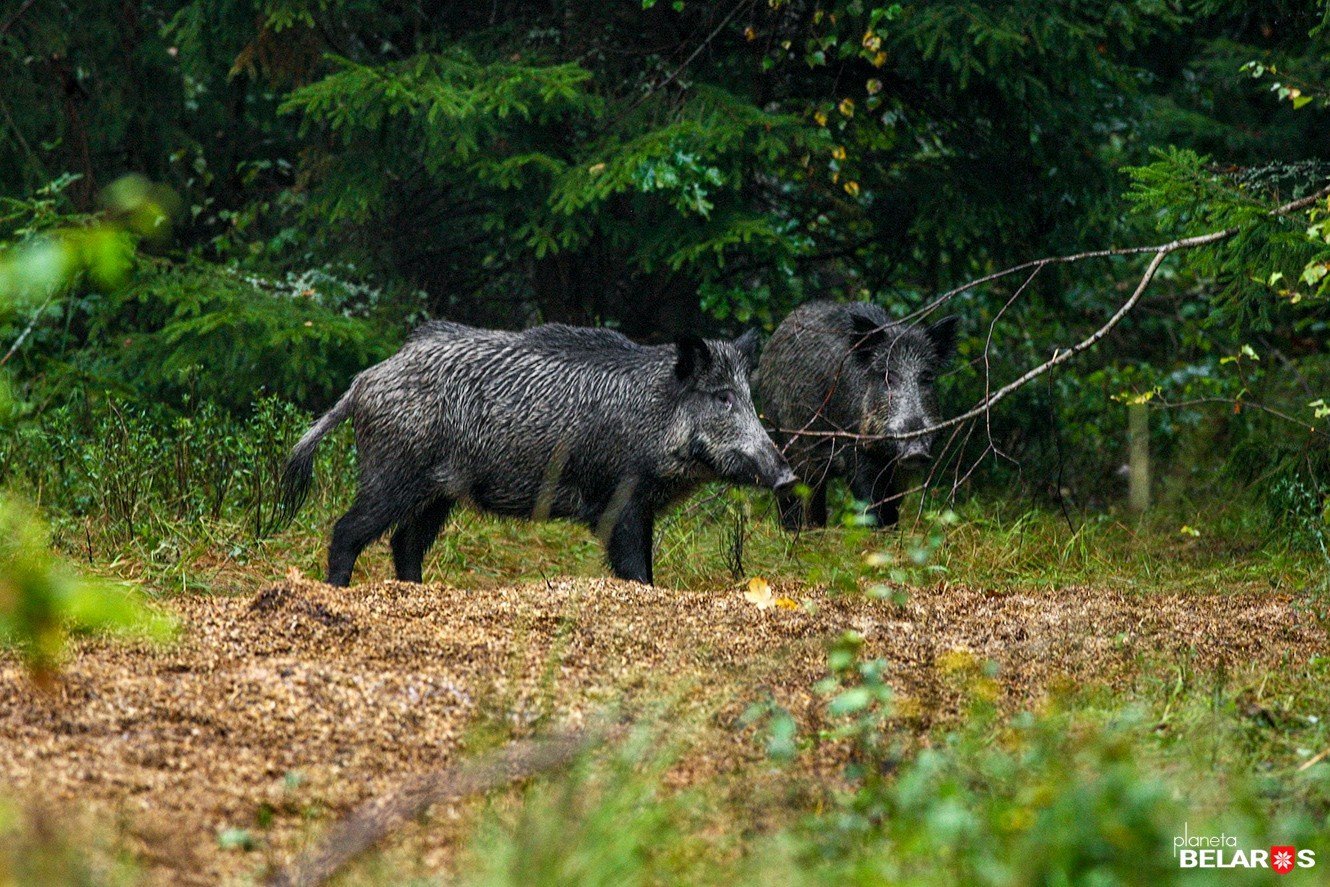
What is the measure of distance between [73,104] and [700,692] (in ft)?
26.6

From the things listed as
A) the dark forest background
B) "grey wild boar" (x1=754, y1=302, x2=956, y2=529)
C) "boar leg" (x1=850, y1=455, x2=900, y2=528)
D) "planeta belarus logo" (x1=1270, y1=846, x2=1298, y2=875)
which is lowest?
"planeta belarus logo" (x1=1270, y1=846, x2=1298, y2=875)

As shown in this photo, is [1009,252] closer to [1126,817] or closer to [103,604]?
[1126,817]

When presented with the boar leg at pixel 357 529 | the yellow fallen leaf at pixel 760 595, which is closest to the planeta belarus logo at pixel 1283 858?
the yellow fallen leaf at pixel 760 595

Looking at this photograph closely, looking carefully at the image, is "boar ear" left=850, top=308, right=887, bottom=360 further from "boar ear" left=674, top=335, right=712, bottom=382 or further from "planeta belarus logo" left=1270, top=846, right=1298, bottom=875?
"planeta belarus logo" left=1270, top=846, right=1298, bottom=875

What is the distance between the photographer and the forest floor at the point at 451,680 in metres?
3.17

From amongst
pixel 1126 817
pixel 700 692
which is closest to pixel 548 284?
pixel 700 692

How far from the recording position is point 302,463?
21.3 ft

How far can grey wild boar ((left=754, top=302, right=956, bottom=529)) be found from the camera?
322 inches

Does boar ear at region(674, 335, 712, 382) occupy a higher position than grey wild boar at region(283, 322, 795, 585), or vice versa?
boar ear at region(674, 335, 712, 382)

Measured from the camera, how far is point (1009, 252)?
31.7 feet

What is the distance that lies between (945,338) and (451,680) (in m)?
5.05

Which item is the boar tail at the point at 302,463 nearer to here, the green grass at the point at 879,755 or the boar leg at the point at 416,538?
the green grass at the point at 879,755

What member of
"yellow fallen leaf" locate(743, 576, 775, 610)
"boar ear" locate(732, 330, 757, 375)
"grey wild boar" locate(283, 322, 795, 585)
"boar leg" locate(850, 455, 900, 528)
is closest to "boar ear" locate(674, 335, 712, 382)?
"grey wild boar" locate(283, 322, 795, 585)

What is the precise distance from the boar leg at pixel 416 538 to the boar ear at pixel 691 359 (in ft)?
3.91
